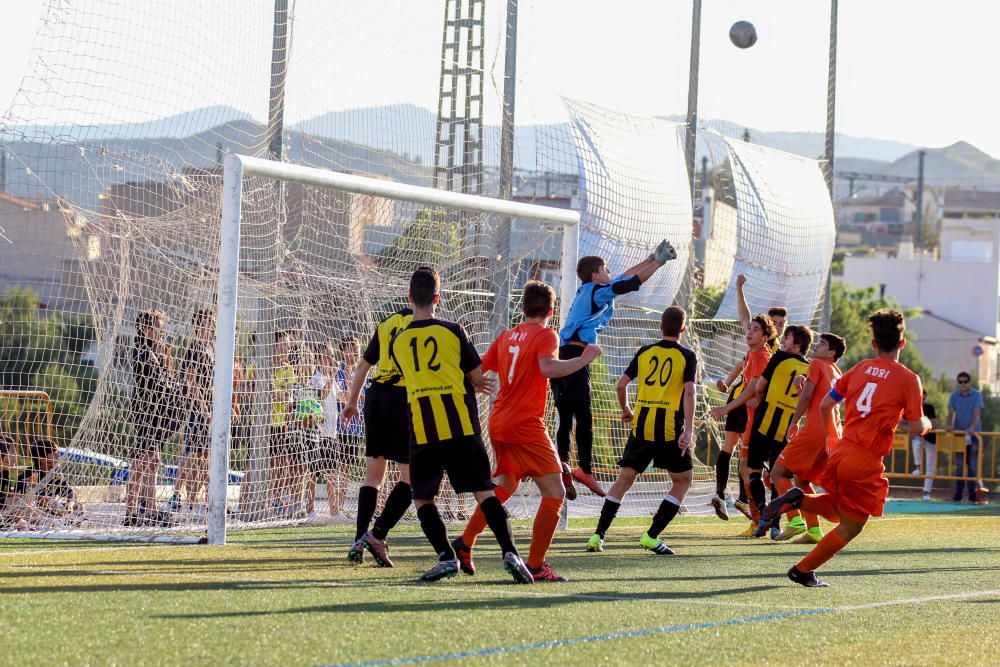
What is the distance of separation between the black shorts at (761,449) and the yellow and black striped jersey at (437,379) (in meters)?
4.96

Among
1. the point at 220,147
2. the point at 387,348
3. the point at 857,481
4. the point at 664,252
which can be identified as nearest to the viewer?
the point at 857,481

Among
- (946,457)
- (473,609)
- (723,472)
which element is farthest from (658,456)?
(946,457)

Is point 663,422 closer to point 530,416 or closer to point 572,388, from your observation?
point 572,388

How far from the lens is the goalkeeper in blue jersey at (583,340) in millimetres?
10289

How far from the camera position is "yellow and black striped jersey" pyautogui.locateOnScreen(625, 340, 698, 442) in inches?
387

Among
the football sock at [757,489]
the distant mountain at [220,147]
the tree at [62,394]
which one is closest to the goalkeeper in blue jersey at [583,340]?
the football sock at [757,489]

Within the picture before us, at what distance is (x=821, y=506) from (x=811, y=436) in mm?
2222

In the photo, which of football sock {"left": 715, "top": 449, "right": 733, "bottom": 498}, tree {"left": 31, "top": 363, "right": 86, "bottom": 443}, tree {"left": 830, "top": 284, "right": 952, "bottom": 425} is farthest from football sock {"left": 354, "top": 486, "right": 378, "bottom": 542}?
tree {"left": 830, "top": 284, "right": 952, "bottom": 425}

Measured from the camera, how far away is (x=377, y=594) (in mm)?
6867

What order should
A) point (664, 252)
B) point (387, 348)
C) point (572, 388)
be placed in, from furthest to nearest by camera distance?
1. point (572, 388)
2. point (664, 252)
3. point (387, 348)

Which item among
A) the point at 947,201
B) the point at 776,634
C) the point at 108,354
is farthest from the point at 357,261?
the point at 947,201

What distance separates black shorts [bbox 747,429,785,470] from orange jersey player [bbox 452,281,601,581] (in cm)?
433

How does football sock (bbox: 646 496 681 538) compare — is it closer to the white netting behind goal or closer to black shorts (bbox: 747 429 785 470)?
black shorts (bbox: 747 429 785 470)

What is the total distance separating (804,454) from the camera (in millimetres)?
10117
